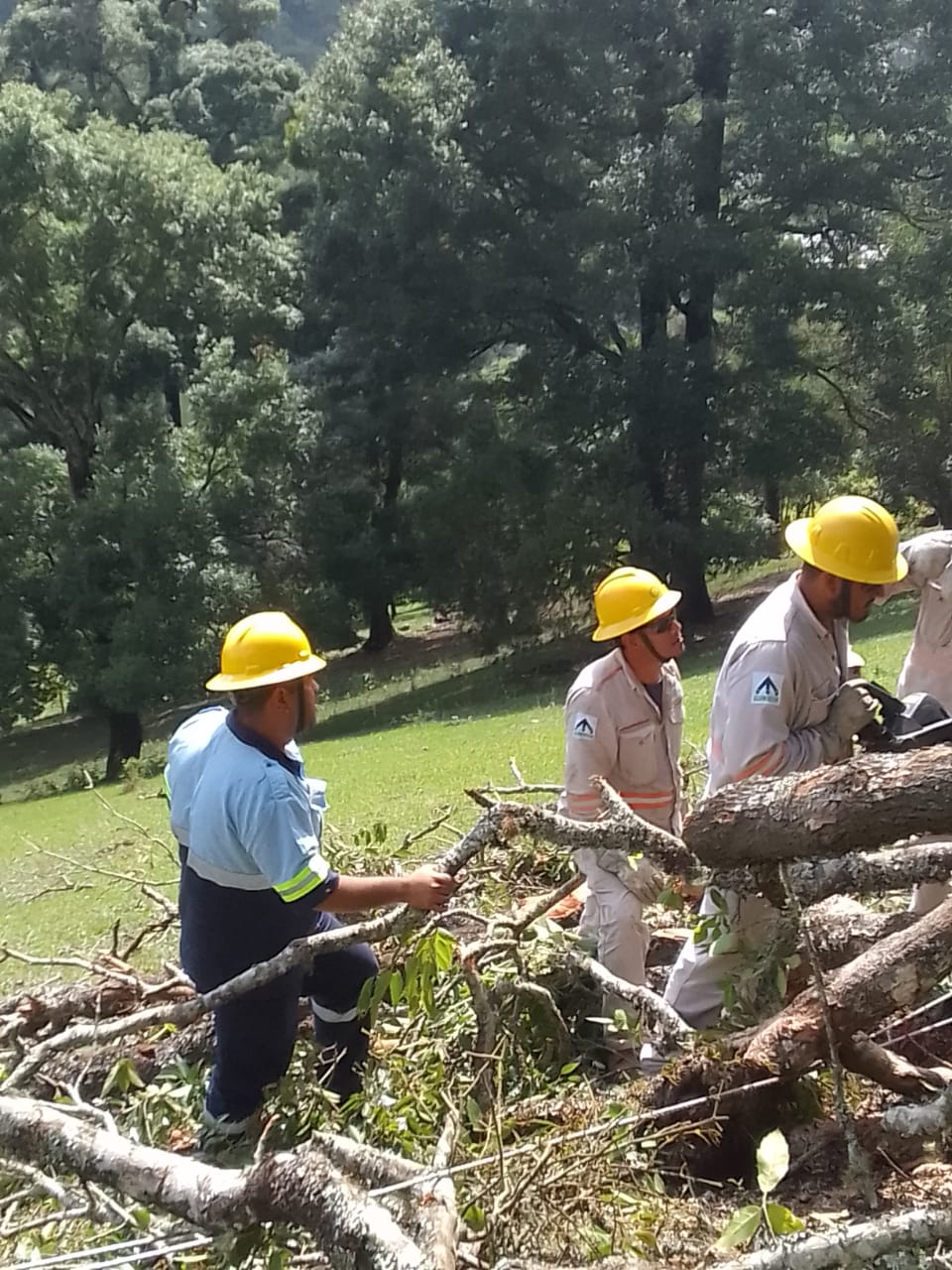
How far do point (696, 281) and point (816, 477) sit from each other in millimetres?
4131

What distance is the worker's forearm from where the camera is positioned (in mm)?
3305

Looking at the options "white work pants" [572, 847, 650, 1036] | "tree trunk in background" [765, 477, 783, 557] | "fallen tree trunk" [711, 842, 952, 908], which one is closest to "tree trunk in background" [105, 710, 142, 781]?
"tree trunk in background" [765, 477, 783, 557]

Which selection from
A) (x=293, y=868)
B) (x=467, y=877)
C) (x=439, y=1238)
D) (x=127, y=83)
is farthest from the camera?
(x=127, y=83)

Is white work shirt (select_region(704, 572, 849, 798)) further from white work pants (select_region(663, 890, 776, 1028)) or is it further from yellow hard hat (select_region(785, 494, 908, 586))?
white work pants (select_region(663, 890, 776, 1028))

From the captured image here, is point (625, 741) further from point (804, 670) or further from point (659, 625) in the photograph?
point (804, 670)

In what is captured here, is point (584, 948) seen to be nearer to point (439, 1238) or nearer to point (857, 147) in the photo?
point (439, 1238)

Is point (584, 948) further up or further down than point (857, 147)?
further down

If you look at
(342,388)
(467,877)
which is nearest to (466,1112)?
(467,877)

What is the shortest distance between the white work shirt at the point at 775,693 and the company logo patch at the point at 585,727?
60 cm

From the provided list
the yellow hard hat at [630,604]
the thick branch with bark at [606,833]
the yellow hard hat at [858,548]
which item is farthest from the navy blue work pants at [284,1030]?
the yellow hard hat at [858,548]

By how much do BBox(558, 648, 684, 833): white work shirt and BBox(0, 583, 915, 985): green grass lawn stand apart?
2.51 metres

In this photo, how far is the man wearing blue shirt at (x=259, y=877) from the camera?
3277 millimetres

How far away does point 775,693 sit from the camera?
3545 mm

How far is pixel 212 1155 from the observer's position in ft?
11.7
